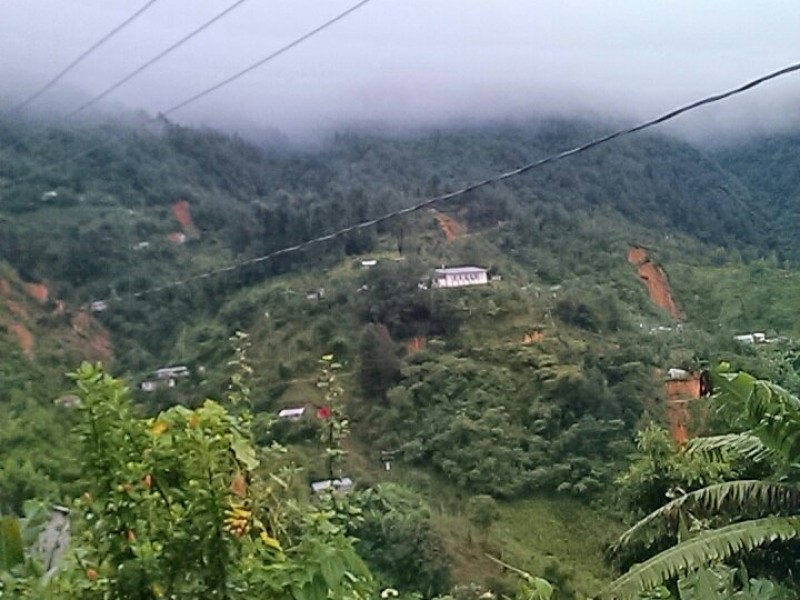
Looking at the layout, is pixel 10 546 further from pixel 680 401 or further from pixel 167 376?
pixel 680 401

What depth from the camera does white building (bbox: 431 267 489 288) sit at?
16142mm

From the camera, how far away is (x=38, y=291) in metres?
12.5

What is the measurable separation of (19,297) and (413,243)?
7.88 m

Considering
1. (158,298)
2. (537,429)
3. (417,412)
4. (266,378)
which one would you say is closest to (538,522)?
(537,429)

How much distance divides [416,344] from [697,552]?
11.8 m

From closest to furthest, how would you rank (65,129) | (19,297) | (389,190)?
1. (19,297)
2. (65,129)
3. (389,190)

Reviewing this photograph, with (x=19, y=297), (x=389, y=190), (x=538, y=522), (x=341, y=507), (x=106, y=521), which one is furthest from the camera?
(x=389, y=190)

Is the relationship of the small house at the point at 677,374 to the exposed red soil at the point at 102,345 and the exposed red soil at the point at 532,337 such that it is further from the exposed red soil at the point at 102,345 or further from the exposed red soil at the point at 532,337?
the exposed red soil at the point at 102,345

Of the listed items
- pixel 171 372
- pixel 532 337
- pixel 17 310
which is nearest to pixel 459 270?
pixel 532 337

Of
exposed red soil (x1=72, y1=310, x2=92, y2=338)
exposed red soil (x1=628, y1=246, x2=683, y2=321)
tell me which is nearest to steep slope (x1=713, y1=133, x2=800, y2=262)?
exposed red soil (x1=628, y1=246, x2=683, y2=321)

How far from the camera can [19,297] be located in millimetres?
12172

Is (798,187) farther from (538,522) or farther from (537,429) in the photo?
(538,522)

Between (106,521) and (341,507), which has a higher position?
(106,521)

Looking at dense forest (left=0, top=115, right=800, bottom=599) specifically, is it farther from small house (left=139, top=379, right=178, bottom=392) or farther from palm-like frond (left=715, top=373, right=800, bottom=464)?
small house (left=139, top=379, right=178, bottom=392)
